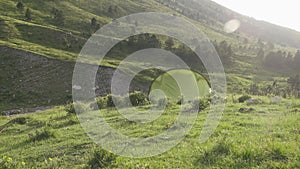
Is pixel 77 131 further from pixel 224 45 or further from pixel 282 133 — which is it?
pixel 224 45

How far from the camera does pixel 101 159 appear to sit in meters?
9.91

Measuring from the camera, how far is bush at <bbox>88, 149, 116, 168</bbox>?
31.9 feet

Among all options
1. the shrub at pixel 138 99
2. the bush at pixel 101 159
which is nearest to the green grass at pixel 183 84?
the shrub at pixel 138 99

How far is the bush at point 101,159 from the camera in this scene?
973 cm

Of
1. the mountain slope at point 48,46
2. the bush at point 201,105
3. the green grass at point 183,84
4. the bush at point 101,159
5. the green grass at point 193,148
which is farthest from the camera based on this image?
the mountain slope at point 48,46

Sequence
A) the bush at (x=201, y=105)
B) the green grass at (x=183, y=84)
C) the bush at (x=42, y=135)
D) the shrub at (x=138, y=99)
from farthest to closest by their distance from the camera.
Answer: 1. the green grass at (x=183, y=84)
2. the shrub at (x=138, y=99)
3. the bush at (x=201, y=105)
4. the bush at (x=42, y=135)

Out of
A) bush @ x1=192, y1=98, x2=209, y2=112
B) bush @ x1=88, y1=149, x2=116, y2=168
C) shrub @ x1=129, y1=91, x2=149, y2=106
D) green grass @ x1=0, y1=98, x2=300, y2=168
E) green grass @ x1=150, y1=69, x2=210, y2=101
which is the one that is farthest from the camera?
green grass @ x1=150, y1=69, x2=210, y2=101

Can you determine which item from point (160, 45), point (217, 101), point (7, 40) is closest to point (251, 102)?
point (217, 101)

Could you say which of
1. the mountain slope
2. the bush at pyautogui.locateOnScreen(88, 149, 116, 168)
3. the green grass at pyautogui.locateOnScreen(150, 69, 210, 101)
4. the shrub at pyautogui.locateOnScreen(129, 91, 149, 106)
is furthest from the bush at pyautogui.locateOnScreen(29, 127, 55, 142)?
the mountain slope

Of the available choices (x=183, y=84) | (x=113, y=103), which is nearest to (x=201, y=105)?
(x=113, y=103)

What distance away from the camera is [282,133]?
11445 millimetres

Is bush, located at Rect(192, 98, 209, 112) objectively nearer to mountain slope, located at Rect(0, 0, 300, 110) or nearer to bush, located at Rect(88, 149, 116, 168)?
bush, located at Rect(88, 149, 116, 168)

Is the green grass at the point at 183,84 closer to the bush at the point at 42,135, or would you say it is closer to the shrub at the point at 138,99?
the shrub at the point at 138,99

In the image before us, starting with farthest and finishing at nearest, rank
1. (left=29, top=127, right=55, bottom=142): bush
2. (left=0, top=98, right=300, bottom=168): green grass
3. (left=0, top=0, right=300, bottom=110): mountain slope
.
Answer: (left=0, top=0, right=300, bottom=110): mountain slope
(left=29, top=127, right=55, bottom=142): bush
(left=0, top=98, right=300, bottom=168): green grass
